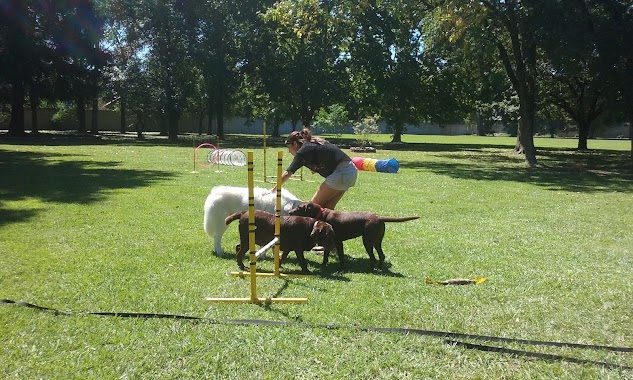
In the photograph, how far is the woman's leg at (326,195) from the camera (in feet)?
24.5

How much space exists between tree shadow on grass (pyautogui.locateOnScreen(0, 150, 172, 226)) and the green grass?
0.18 meters

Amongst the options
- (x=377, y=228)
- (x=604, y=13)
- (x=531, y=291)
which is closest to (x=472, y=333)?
(x=531, y=291)

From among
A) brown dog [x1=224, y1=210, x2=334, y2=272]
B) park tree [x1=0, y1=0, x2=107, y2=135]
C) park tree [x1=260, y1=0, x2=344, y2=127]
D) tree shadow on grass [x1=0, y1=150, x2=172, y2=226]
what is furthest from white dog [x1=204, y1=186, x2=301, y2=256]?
park tree [x1=260, y1=0, x2=344, y2=127]

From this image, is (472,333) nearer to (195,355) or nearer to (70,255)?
(195,355)

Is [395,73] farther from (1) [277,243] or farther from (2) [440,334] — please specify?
(2) [440,334]

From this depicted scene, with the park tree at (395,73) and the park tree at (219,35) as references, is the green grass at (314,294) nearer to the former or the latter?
the park tree at (395,73)

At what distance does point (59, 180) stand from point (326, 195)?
32.7ft

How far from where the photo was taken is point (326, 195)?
24.7ft

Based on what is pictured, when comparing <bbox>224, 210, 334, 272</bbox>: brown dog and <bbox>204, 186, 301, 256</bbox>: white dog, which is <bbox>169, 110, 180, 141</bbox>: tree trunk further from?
<bbox>224, 210, 334, 272</bbox>: brown dog

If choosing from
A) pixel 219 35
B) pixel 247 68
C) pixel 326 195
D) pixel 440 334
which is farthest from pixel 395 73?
pixel 440 334

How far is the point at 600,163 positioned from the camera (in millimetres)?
27375

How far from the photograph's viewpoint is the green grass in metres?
3.97

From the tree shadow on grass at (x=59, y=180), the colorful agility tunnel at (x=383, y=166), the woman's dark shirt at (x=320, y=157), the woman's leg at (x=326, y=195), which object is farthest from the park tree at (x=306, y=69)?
the woman's dark shirt at (x=320, y=157)

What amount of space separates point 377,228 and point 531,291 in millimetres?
1793
